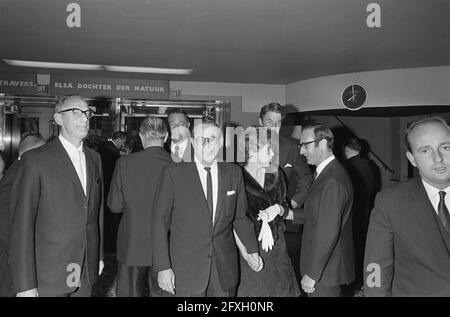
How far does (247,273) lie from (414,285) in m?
0.99

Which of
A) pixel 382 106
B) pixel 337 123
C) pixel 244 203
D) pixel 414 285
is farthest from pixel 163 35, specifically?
pixel 337 123

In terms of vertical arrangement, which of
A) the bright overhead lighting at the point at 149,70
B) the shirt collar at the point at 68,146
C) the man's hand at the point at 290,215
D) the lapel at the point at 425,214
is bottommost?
the man's hand at the point at 290,215

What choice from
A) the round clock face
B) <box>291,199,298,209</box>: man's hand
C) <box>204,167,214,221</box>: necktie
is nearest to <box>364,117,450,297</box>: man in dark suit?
<box>204,167,214,221</box>: necktie

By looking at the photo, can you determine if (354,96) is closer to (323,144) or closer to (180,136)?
(180,136)

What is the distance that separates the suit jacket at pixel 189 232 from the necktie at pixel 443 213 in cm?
100

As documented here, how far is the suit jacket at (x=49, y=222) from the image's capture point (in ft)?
5.60

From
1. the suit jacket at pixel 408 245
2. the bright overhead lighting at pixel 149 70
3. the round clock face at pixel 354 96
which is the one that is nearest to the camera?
the suit jacket at pixel 408 245

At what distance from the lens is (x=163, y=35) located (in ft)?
13.9

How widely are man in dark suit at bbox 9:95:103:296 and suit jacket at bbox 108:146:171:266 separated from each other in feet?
1.75

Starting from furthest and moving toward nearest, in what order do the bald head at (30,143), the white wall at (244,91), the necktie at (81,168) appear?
the white wall at (244,91) → the bald head at (30,143) → the necktie at (81,168)

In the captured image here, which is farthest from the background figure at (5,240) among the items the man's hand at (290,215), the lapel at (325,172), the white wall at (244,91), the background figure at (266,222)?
the white wall at (244,91)

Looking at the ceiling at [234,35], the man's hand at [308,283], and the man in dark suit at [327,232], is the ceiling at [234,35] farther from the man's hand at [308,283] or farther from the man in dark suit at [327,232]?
the man's hand at [308,283]
